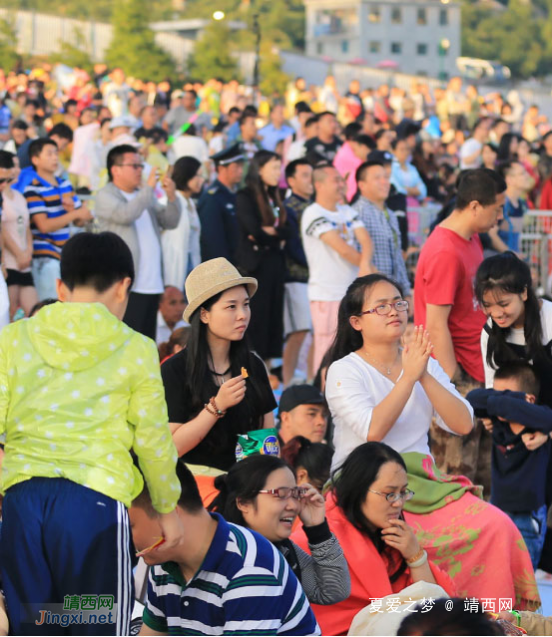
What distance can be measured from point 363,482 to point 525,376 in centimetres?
140

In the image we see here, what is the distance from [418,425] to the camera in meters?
5.20

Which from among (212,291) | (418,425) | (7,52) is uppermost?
(7,52)

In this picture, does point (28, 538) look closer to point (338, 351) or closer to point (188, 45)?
point (338, 351)

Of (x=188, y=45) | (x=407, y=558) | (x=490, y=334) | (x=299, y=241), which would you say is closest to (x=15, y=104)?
(x=299, y=241)

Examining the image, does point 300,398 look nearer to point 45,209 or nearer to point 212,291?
point 212,291

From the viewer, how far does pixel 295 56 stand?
60.9 m

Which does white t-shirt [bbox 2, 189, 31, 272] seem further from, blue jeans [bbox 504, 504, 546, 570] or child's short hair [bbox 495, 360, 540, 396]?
blue jeans [bbox 504, 504, 546, 570]

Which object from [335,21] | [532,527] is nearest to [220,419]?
[532,527]

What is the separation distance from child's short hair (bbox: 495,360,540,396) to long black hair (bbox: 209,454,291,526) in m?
1.86

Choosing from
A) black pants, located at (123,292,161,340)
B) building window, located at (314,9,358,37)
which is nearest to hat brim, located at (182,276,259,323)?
black pants, located at (123,292,161,340)

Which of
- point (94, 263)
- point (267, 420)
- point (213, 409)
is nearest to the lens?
point (94, 263)

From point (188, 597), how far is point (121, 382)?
0.68m

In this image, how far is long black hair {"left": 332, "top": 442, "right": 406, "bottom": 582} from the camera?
4.60 m

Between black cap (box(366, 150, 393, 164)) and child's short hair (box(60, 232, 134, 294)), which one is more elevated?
child's short hair (box(60, 232, 134, 294))
